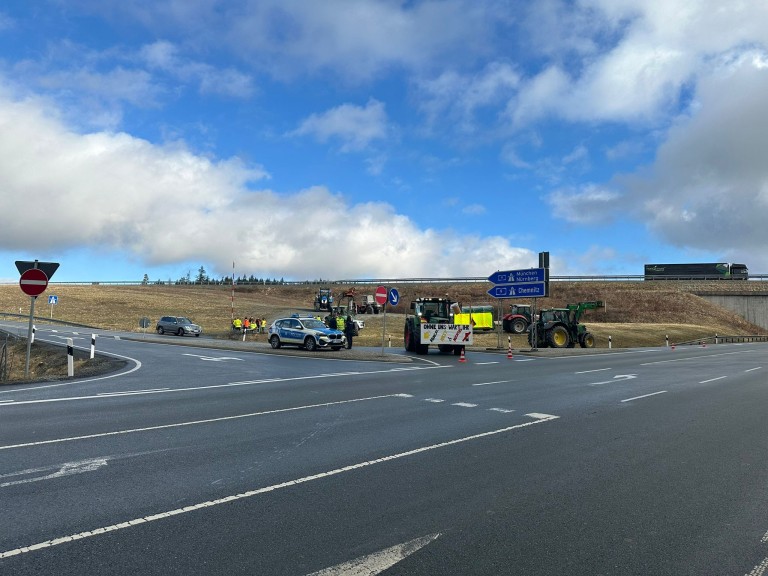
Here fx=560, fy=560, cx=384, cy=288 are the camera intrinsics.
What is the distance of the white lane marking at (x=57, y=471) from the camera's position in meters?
5.75

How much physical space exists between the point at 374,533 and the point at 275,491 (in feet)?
4.61

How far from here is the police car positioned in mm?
28344

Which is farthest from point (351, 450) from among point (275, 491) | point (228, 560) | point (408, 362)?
point (408, 362)

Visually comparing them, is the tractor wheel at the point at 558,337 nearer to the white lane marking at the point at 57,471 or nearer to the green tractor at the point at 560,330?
the green tractor at the point at 560,330

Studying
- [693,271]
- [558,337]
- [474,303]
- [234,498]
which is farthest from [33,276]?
[693,271]

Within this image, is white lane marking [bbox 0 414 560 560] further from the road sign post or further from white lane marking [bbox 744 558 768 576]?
the road sign post

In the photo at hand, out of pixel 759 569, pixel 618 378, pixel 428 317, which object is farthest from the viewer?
pixel 428 317

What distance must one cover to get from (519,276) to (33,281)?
24768 mm

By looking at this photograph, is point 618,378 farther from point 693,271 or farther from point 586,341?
point 693,271

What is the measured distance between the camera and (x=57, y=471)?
6.07 meters

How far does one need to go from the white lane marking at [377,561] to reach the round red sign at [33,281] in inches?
562

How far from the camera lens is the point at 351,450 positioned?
7.18 meters

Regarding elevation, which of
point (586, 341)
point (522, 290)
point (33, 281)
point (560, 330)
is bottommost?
point (586, 341)

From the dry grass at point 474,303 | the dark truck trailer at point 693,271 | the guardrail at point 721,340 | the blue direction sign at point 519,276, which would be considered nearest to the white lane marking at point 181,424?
the blue direction sign at point 519,276
